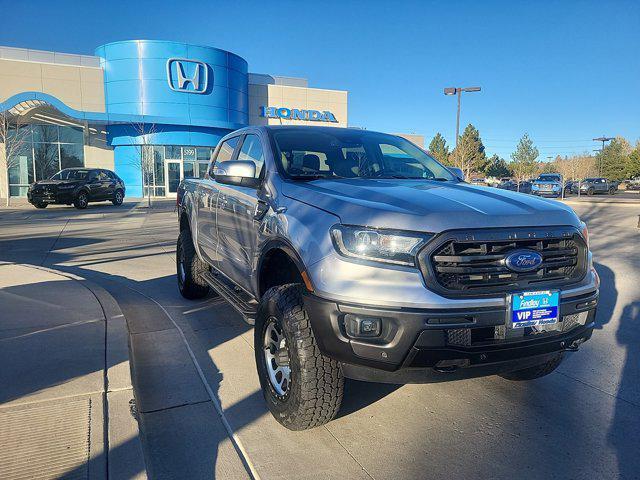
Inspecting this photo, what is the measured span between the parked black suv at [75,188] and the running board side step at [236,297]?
61.4 feet

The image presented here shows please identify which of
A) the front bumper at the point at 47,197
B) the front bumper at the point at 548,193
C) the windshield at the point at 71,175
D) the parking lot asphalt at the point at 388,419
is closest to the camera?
the parking lot asphalt at the point at 388,419

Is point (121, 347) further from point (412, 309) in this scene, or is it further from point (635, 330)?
point (635, 330)

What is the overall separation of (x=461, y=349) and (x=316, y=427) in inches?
42.8

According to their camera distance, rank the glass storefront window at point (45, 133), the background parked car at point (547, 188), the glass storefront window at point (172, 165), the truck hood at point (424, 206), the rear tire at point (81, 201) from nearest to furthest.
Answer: the truck hood at point (424, 206)
the rear tire at point (81, 201)
the glass storefront window at point (45, 133)
the glass storefront window at point (172, 165)
the background parked car at point (547, 188)

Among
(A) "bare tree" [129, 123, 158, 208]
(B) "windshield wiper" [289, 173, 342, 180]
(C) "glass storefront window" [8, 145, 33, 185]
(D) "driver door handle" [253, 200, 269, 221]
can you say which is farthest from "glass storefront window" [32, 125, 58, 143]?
(B) "windshield wiper" [289, 173, 342, 180]

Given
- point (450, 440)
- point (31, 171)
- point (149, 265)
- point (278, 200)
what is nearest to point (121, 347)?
point (278, 200)

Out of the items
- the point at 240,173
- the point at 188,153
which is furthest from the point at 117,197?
the point at 240,173

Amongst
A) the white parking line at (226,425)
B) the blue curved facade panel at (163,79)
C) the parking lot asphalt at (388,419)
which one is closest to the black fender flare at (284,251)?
the white parking line at (226,425)

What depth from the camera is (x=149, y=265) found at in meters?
8.63

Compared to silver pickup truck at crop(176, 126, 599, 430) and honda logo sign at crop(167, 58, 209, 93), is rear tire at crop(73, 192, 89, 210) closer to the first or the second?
honda logo sign at crop(167, 58, 209, 93)

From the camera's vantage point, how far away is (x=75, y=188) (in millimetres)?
21453

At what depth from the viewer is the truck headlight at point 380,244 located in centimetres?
252

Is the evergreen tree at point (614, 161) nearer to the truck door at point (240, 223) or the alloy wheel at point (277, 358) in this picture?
the truck door at point (240, 223)

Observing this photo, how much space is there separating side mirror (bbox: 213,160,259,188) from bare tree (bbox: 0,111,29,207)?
2769 centimetres
